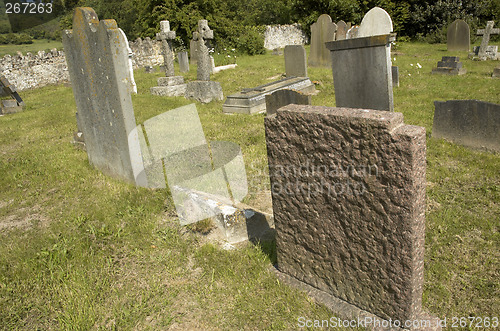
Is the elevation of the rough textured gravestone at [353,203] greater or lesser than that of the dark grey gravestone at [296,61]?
lesser

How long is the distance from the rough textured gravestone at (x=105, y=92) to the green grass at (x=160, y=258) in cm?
37

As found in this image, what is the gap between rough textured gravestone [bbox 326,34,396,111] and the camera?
5.11 m

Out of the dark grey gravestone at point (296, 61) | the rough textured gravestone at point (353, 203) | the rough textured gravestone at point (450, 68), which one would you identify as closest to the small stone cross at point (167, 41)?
the dark grey gravestone at point (296, 61)

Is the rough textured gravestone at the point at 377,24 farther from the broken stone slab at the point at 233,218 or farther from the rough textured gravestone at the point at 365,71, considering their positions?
the broken stone slab at the point at 233,218

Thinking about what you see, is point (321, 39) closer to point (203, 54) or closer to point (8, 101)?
point (203, 54)

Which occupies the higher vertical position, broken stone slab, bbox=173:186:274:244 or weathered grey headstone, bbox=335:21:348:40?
weathered grey headstone, bbox=335:21:348:40

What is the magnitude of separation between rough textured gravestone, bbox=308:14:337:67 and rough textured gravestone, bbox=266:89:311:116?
7592 mm

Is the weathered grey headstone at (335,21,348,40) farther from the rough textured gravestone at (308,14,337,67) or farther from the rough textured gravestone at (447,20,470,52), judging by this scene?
the rough textured gravestone at (447,20,470,52)

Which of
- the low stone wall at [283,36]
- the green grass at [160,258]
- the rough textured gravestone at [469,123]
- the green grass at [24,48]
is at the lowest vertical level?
the green grass at [160,258]

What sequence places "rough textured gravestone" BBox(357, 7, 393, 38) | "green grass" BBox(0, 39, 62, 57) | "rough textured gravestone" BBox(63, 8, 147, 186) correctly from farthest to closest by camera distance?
"green grass" BBox(0, 39, 62, 57) → "rough textured gravestone" BBox(357, 7, 393, 38) → "rough textured gravestone" BBox(63, 8, 147, 186)

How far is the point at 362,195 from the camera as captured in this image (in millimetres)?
2092

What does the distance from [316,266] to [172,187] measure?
7.40 feet

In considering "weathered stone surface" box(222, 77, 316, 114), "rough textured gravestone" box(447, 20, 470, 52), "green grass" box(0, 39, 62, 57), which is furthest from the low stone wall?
"weathered stone surface" box(222, 77, 316, 114)

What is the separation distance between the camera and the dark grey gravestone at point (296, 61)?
10633mm
